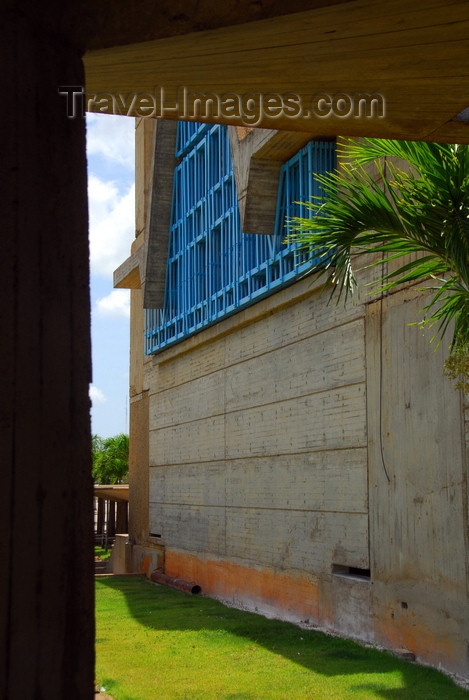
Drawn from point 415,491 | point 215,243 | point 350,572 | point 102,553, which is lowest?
point 102,553

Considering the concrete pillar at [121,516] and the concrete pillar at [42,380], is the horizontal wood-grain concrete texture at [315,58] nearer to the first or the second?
the concrete pillar at [42,380]

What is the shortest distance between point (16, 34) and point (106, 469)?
51.8 m

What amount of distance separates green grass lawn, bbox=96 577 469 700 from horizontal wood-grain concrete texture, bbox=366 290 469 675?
1.57 feet

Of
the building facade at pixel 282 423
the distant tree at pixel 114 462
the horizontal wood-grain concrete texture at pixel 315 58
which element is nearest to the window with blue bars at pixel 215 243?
the building facade at pixel 282 423

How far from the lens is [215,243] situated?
16844 mm

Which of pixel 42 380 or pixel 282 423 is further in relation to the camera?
pixel 282 423

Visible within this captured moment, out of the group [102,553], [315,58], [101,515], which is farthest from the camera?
[101,515]

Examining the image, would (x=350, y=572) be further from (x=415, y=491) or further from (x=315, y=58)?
(x=315, y=58)

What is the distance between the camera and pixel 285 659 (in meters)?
9.29

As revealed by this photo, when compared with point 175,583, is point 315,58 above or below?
above

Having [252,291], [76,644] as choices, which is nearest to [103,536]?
[252,291]

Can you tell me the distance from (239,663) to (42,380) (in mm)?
8849

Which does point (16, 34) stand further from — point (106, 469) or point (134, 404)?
point (106, 469)

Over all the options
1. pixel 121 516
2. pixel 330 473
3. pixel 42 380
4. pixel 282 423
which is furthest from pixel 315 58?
pixel 121 516
